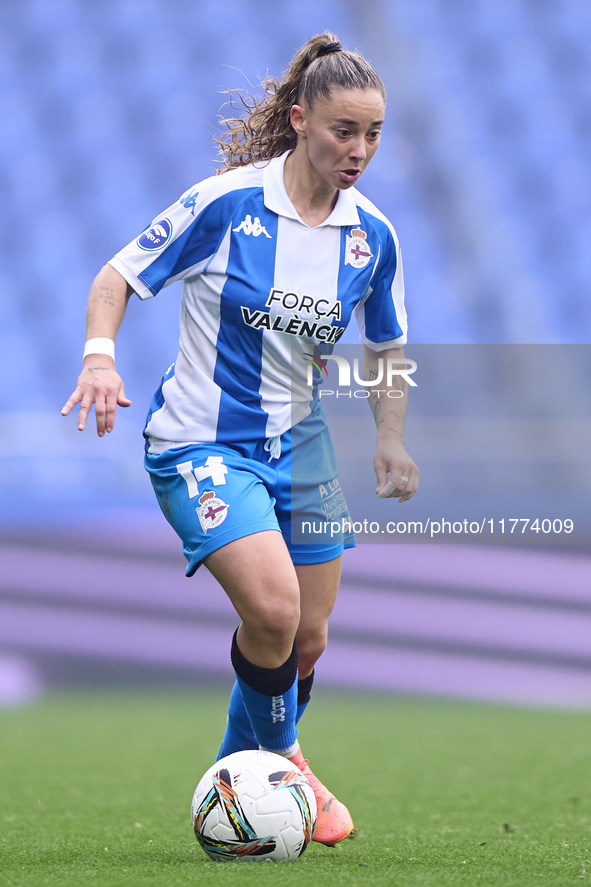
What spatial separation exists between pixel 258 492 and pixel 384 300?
71 centimetres

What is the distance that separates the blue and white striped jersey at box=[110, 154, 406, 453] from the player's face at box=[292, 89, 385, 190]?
17cm

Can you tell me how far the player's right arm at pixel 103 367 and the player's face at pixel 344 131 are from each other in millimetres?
570

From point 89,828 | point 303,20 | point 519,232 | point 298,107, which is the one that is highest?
point 303,20

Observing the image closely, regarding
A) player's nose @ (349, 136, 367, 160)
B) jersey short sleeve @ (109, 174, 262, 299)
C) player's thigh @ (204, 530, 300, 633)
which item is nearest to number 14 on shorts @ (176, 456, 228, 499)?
player's thigh @ (204, 530, 300, 633)

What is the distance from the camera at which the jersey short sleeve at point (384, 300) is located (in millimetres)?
2812

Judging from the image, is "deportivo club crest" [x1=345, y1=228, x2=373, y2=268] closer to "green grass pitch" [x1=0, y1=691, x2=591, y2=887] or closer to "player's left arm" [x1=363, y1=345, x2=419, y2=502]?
"player's left arm" [x1=363, y1=345, x2=419, y2=502]

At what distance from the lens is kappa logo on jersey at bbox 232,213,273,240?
262cm

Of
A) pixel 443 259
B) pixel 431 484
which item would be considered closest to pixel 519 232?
pixel 443 259

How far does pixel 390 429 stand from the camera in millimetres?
2922

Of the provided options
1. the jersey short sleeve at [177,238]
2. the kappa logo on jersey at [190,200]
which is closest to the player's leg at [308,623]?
the jersey short sleeve at [177,238]

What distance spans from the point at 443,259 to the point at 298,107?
9.84m

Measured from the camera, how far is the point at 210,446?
2.56 m

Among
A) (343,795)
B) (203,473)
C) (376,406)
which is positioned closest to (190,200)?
(203,473)

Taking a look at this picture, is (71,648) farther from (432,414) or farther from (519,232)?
(519,232)
